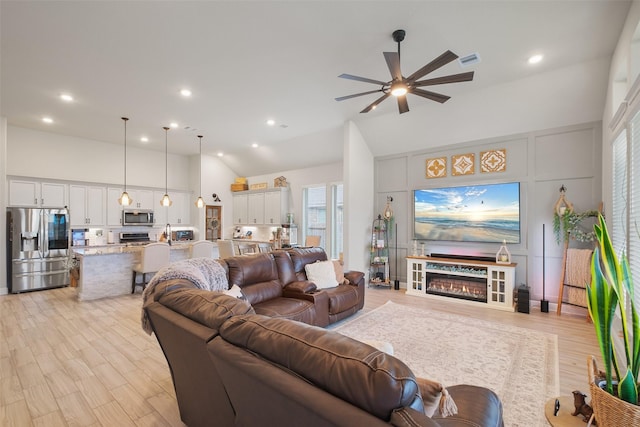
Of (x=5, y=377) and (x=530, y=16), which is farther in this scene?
(x=530, y=16)

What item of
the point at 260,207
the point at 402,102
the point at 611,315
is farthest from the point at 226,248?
the point at 611,315

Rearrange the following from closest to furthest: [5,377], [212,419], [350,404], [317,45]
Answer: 1. [350,404]
2. [212,419]
3. [5,377]
4. [317,45]

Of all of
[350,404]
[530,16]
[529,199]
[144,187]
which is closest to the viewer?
[350,404]

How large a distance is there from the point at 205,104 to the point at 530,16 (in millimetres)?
4603

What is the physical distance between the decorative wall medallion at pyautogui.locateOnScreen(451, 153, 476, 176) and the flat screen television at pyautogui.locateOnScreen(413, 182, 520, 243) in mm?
300

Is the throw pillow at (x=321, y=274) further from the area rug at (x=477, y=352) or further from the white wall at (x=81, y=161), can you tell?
the white wall at (x=81, y=161)

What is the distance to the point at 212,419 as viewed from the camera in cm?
163

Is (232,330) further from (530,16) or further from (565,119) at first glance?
(565,119)

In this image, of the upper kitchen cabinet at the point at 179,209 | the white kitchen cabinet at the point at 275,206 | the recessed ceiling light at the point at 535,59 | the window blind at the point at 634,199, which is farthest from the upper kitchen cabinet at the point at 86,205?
the window blind at the point at 634,199

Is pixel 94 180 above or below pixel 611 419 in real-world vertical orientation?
above

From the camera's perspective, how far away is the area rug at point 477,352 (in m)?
2.41

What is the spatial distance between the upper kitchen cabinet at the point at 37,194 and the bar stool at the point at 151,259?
2711 mm

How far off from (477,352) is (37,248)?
7.93 meters

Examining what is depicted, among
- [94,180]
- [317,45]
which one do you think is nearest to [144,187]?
[94,180]
